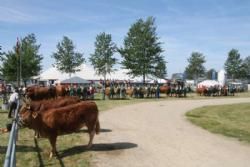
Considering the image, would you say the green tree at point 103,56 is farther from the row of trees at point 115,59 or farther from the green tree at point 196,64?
the green tree at point 196,64

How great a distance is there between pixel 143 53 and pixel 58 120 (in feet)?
147

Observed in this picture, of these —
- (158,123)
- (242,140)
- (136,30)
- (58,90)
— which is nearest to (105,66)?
(136,30)

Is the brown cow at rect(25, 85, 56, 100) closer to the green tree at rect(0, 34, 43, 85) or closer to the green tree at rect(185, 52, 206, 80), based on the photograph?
the green tree at rect(0, 34, 43, 85)

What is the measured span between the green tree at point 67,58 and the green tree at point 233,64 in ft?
129

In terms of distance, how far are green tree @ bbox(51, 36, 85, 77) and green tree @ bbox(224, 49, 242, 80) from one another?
39.3 meters

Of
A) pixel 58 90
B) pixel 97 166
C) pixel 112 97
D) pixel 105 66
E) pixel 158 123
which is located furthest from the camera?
pixel 105 66

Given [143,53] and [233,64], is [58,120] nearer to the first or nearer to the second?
[143,53]

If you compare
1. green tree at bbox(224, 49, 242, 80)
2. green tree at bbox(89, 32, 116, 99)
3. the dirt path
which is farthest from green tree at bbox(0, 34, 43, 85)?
green tree at bbox(224, 49, 242, 80)

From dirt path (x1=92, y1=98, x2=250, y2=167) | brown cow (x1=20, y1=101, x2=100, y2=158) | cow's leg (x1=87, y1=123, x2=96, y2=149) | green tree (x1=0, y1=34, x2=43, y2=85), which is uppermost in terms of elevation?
green tree (x1=0, y1=34, x2=43, y2=85)

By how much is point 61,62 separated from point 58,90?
4620cm

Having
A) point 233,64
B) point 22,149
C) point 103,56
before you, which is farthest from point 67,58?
point 22,149

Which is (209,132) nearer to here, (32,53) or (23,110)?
(23,110)

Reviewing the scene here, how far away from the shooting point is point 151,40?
178ft

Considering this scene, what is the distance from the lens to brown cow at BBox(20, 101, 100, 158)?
30.9 feet
